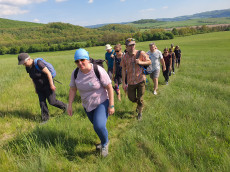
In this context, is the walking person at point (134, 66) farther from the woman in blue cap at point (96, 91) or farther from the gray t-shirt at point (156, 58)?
the gray t-shirt at point (156, 58)

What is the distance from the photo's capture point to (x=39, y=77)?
3.79 meters

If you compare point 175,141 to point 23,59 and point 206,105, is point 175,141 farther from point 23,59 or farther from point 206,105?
point 23,59

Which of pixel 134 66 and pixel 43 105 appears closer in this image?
pixel 134 66

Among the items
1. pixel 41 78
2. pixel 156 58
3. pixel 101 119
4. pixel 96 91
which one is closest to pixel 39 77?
pixel 41 78

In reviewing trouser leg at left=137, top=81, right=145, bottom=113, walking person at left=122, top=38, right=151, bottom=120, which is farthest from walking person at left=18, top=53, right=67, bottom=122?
trouser leg at left=137, top=81, right=145, bottom=113

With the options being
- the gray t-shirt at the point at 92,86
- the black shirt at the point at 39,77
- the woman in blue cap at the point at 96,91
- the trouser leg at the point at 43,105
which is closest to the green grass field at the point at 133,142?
the trouser leg at the point at 43,105

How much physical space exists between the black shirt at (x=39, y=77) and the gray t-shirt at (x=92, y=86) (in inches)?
64.0

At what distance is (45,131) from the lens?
316 cm

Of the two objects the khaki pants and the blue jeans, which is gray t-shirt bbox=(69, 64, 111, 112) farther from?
the khaki pants

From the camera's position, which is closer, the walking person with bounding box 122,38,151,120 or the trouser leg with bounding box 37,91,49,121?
the walking person with bounding box 122,38,151,120

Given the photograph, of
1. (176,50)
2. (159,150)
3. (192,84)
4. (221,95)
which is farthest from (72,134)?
(176,50)

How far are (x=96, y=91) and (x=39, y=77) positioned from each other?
211 cm

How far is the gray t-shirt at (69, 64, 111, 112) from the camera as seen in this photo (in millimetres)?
2445

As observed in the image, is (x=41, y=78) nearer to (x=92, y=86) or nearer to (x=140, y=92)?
(x=92, y=86)
